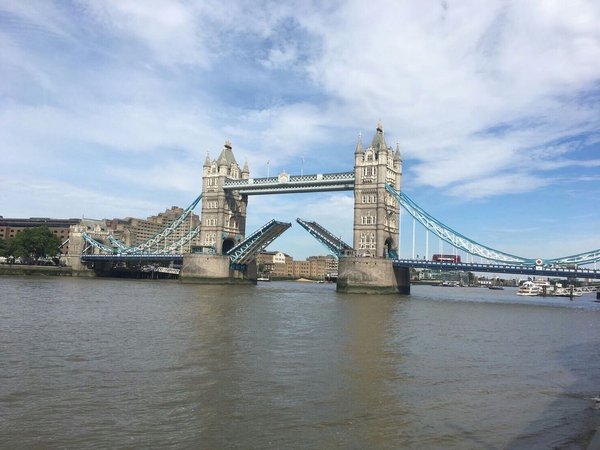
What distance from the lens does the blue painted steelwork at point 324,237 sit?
216 ft

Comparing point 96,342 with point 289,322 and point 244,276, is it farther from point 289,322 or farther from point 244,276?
point 244,276

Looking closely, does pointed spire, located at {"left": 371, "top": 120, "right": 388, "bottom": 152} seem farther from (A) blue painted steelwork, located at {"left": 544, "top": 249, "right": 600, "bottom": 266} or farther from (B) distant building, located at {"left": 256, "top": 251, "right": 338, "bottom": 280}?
(B) distant building, located at {"left": 256, "top": 251, "right": 338, "bottom": 280}

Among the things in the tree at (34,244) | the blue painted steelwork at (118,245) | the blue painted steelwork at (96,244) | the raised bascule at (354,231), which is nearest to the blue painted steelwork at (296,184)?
the raised bascule at (354,231)

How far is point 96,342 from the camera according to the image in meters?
17.9

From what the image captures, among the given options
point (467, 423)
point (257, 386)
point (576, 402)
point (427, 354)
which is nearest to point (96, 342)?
point (257, 386)

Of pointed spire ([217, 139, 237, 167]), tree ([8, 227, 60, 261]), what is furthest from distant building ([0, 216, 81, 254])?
pointed spire ([217, 139, 237, 167])

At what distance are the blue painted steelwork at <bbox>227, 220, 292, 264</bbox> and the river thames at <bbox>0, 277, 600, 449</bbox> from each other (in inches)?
1840

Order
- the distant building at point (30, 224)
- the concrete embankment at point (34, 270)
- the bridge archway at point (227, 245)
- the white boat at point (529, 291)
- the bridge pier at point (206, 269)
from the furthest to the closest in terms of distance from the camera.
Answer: the distant building at point (30, 224) < the white boat at point (529, 291) < the concrete embankment at point (34, 270) < the bridge archway at point (227, 245) < the bridge pier at point (206, 269)

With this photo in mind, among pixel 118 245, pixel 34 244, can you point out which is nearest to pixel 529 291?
pixel 118 245

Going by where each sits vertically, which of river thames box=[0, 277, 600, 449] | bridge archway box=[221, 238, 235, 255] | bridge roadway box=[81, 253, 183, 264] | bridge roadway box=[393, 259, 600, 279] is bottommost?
river thames box=[0, 277, 600, 449]

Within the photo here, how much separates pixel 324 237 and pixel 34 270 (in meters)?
54.3

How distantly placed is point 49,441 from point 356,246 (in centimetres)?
5818

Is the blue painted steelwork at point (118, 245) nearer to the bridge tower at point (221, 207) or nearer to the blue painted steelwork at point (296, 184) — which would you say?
the bridge tower at point (221, 207)

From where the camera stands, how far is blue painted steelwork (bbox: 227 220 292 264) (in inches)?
2783
